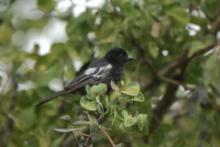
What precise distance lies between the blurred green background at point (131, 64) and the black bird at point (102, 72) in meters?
0.11

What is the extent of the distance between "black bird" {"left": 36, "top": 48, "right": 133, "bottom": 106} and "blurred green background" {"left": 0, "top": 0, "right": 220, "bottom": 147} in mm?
107

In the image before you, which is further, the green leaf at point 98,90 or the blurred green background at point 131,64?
the blurred green background at point 131,64

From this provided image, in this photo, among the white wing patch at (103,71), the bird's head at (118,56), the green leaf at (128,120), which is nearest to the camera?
the green leaf at (128,120)

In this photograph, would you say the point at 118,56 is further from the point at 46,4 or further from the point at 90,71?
the point at 46,4

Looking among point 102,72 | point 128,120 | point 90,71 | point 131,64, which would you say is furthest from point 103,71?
point 128,120

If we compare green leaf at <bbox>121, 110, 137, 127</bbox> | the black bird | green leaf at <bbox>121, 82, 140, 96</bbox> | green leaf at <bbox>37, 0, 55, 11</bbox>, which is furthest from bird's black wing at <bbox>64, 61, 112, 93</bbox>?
green leaf at <bbox>121, 110, 137, 127</bbox>

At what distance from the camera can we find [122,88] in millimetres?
4430

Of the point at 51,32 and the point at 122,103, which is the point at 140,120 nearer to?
the point at 122,103

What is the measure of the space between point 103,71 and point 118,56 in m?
0.21

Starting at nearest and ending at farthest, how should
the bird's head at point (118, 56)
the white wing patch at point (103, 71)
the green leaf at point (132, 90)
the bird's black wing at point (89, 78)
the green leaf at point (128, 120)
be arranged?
the green leaf at point (128, 120), the green leaf at point (132, 90), the bird's black wing at point (89, 78), the white wing patch at point (103, 71), the bird's head at point (118, 56)

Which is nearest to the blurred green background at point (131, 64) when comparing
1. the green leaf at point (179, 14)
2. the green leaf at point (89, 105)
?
the green leaf at point (179, 14)

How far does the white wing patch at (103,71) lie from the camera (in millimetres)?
6105

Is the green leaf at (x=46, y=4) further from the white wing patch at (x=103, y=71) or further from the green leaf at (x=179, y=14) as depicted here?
the green leaf at (x=179, y=14)

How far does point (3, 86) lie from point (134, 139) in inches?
41.6
